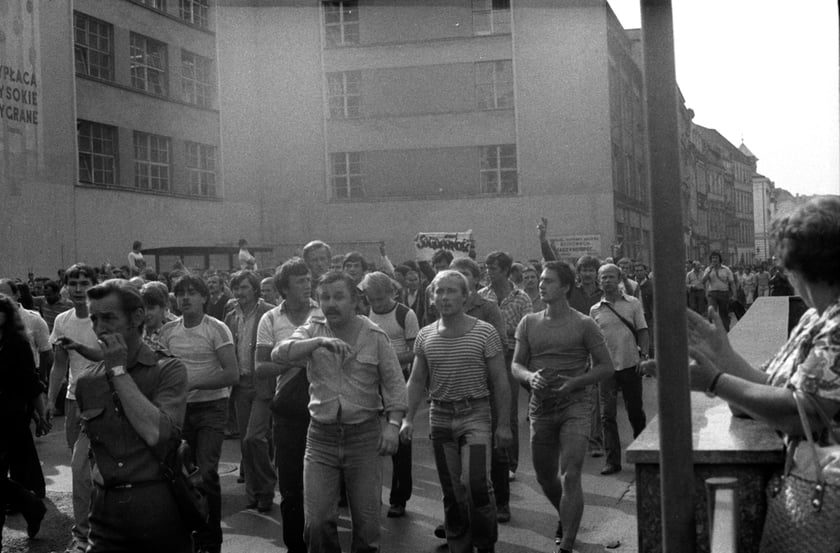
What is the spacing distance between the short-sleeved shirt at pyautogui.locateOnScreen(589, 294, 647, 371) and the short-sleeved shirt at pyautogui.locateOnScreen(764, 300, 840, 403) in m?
6.49

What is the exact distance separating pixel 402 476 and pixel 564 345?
1852mm

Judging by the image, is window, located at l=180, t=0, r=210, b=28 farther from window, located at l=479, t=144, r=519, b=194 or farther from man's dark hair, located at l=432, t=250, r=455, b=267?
man's dark hair, located at l=432, t=250, r=455, b=267

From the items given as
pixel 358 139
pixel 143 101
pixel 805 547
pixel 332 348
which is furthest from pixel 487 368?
pixel 358 139

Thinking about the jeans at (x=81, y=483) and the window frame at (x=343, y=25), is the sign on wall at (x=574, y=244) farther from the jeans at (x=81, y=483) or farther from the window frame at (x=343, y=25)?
the jeans at (x=81, y=483)

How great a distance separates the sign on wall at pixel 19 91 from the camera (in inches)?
1045

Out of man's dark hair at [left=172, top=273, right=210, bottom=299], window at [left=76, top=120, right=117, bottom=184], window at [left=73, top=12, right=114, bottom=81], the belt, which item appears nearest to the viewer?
the belt

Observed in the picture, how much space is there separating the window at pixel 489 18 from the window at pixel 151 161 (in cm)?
1215

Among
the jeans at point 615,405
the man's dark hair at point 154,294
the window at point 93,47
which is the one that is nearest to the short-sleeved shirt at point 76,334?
the man's dark hair at point 154,294

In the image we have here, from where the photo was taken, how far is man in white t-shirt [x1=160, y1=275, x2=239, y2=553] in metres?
6.62

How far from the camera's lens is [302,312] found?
6.89 m

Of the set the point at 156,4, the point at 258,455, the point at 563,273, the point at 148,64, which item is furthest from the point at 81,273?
the point at 156,4

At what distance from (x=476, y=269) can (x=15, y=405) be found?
3449 mm

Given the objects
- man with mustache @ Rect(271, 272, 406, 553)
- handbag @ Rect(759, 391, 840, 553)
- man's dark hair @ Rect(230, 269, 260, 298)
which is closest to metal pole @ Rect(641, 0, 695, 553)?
handbag @ Rect(759, 391, 840, 553)

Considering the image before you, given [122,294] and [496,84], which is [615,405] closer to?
[122,294]
